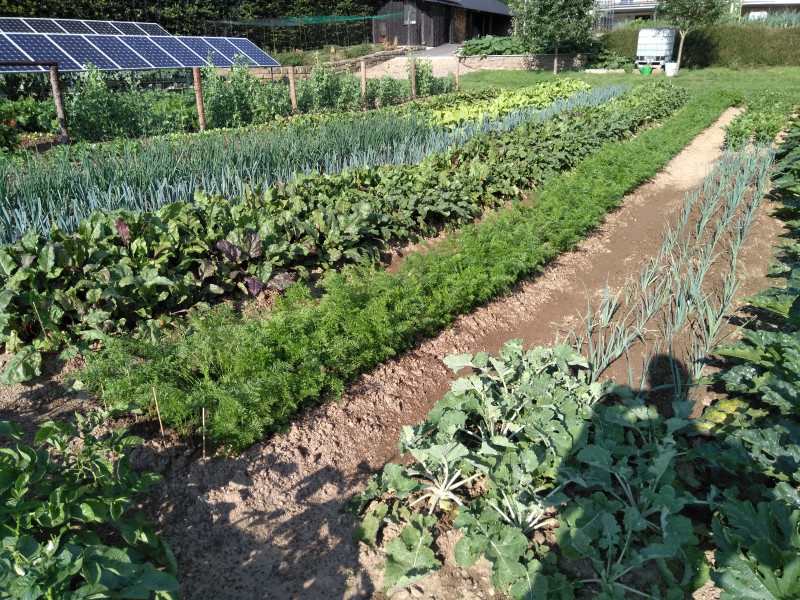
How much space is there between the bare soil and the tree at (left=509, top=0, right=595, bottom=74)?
21.5m

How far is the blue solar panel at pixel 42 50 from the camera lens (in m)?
11.5

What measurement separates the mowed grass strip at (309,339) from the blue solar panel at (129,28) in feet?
53.8

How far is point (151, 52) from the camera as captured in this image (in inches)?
561

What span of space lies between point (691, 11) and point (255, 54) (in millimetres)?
15967

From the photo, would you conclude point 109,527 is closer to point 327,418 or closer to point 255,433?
point 255,433

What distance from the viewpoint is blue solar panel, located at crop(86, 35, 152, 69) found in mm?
13000

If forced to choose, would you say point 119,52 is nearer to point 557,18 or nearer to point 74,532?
point 74,532

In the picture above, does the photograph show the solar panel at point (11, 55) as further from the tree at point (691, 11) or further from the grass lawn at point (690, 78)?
the tree at point (691, 11)

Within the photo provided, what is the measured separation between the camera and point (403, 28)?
3216 cm

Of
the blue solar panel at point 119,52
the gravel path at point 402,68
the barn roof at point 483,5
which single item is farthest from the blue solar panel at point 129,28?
the barn roof at point 483,5

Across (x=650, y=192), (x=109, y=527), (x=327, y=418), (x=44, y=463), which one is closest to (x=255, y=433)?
(x=327, y=418)

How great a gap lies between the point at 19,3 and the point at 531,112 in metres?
23.4

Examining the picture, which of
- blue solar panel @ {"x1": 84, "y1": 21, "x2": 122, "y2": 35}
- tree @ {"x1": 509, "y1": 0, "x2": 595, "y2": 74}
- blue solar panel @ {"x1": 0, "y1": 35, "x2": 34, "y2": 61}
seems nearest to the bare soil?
blue solar panel @ {"x1": 0, "y1": 35, "x2": 34, "y2": 61}

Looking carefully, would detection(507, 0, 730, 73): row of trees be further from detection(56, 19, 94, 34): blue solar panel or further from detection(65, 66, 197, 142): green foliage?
detection(65, 66, 197, 142): green foliage
